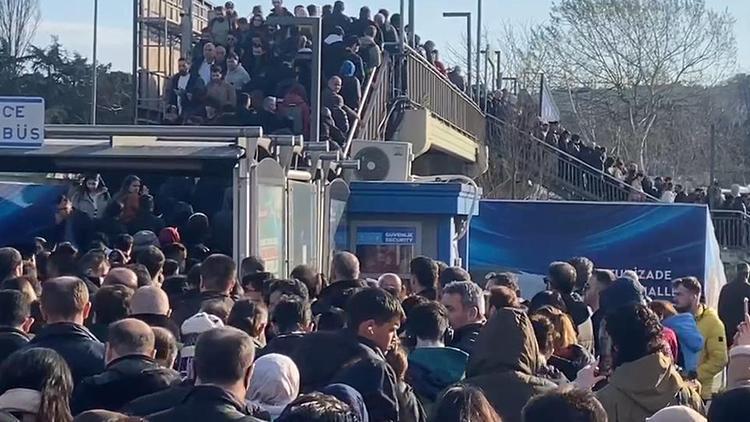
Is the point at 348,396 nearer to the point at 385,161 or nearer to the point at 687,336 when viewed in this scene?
the point at 687,336

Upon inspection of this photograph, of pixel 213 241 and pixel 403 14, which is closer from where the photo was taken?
pixel 213 241

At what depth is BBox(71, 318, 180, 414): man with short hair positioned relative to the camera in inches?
233

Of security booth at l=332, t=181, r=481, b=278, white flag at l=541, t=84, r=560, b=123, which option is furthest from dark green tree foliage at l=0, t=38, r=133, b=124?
security booth at l=332, t=181, r=481, b=278

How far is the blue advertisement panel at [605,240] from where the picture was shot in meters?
17.2

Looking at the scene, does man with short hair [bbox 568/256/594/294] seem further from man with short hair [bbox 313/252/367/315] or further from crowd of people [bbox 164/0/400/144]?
crowd of people [bbox 164/0/400/144]

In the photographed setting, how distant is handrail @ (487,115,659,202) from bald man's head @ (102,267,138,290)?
2302cm

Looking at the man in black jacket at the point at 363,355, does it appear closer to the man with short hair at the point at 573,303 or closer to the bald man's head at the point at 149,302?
the bald man's head at the point at 149,302

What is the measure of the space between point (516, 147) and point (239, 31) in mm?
13680

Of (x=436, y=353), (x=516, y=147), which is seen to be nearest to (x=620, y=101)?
(x=516, y=147)

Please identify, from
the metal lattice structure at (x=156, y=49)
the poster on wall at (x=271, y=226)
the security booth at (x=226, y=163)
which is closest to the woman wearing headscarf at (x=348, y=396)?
the security booth at (x=226, y=163)

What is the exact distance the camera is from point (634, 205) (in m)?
17.4

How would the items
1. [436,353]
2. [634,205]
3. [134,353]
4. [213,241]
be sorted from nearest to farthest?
[134,353], [436,353], [213,241], [634,205]

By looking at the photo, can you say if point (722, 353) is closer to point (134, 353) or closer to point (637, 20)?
point (134, 353)

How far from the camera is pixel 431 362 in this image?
700 cm
